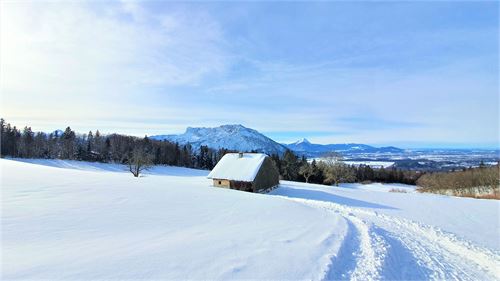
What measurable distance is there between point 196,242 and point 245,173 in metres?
30.2

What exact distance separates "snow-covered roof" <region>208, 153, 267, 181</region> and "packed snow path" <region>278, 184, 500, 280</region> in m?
25.0

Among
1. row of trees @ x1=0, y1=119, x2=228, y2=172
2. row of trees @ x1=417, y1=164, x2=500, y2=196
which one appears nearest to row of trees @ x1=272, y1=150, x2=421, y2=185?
row of trees @ x1=417, y1=164, x2=500, y2=196

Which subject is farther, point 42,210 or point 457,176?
point 457,176

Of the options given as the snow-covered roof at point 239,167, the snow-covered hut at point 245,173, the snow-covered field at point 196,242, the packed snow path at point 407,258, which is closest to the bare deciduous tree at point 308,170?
the snow-covered hut at point 245,173

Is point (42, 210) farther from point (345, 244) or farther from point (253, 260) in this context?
point (345, 244)

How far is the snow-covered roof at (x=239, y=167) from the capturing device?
1510 inches

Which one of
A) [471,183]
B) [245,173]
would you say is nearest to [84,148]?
[245,173]

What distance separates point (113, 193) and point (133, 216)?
451 centimetres

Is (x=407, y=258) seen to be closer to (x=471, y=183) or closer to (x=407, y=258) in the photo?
(x=407, y=258)

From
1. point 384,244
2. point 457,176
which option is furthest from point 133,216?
point 457,176

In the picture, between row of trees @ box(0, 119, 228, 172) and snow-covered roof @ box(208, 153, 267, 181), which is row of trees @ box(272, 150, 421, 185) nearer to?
snow-covered roof @ box(208, 153, 267, 181)

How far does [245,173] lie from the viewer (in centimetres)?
3862

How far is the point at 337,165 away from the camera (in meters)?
70.1

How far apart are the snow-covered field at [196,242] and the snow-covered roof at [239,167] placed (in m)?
22.3
